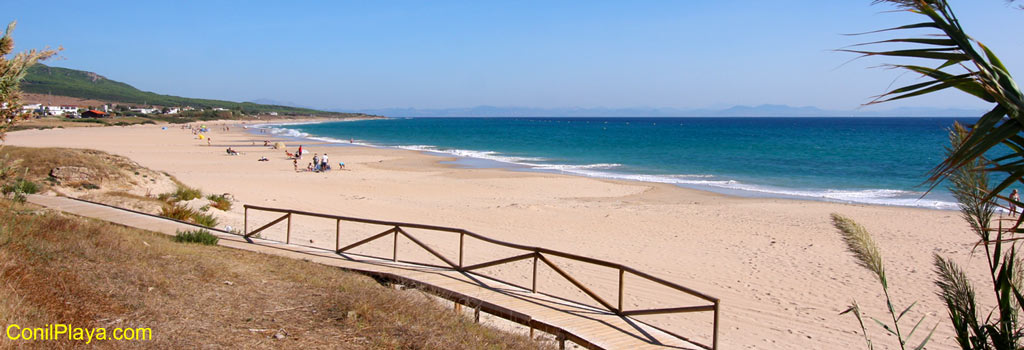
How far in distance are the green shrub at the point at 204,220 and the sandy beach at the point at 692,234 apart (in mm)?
969

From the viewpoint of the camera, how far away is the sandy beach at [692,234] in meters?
10.6

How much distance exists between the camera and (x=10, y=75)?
19.3ft

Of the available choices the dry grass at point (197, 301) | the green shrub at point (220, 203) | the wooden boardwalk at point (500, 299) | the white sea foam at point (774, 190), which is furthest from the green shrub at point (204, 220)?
the white sea foam at point (774, 190)

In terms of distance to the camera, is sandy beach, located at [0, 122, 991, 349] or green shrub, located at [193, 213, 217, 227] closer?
sandy beach, located at [0, 122, 991, 349]

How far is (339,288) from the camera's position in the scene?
25.7ft

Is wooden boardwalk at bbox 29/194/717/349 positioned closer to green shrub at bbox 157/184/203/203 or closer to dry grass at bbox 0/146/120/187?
green shrub at bbox 157/184/203/203

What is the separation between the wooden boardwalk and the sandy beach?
5.91 feet

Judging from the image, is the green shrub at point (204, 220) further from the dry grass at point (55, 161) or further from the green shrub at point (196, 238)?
the dry grass at point (55, 161)

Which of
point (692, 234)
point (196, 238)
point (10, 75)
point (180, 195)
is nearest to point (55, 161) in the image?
point (180, 195)

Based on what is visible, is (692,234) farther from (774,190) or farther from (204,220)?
(774,190)

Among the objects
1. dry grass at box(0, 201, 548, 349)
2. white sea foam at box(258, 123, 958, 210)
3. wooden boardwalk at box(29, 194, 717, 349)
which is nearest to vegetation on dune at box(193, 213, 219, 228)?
wooden boardwalk at box(29, 194, 717, 349)

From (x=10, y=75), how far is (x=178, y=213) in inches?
397

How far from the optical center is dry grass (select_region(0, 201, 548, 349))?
5516 mm

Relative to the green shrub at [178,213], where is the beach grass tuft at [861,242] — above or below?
above
